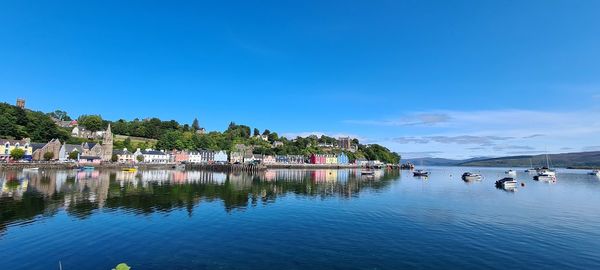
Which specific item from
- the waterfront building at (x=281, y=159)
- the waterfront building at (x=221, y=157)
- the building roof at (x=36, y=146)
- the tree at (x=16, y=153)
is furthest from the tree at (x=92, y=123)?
the waterfront building at (x=281, y=159)

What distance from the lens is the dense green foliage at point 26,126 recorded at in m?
118

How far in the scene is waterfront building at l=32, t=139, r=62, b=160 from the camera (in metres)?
107

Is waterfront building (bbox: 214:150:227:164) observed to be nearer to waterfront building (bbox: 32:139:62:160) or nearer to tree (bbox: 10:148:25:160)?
waterfront building (bbox: 32:139:62:160)

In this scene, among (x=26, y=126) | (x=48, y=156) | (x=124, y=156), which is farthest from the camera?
(x=124, y=156)

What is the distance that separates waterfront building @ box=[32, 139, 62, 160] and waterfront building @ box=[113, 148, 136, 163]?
2031 centimetres

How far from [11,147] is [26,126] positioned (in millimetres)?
29882

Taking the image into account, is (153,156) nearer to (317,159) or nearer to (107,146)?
(107,146)

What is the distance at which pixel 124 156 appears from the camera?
13112cm

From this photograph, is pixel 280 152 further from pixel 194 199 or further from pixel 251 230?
pixel 251 230

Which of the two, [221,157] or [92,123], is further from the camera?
[92,123]

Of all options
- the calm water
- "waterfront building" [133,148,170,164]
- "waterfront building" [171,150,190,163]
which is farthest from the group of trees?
the calm water

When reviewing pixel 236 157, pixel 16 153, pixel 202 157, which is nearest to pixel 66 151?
pixel 16 153

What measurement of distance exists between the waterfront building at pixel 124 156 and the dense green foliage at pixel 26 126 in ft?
74.4

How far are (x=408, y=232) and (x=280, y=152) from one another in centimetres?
16909
